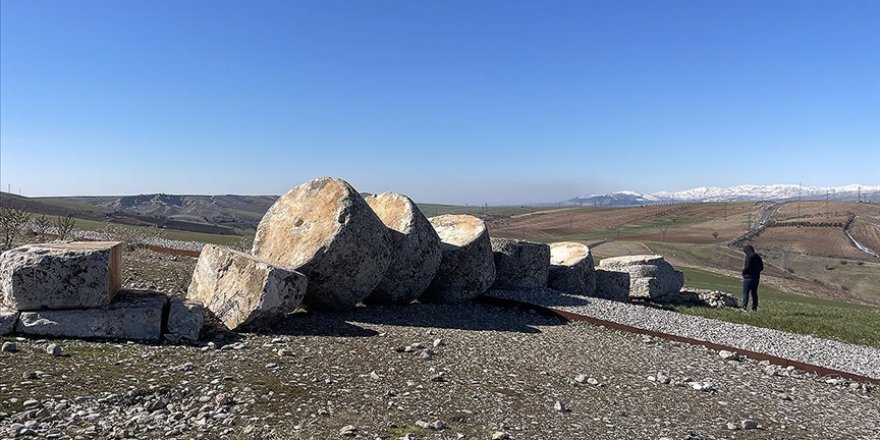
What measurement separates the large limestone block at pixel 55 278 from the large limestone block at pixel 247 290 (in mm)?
1508

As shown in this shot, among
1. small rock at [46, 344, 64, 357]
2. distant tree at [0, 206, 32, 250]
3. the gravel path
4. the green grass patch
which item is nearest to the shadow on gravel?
the gravel path

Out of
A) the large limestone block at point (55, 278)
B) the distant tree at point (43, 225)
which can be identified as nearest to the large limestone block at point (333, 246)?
the large limestone block at point (55, 278)

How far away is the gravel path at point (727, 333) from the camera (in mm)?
10102

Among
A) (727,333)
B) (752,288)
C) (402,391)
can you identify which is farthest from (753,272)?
(402,391)

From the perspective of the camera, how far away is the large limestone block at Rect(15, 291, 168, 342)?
24.9 ft

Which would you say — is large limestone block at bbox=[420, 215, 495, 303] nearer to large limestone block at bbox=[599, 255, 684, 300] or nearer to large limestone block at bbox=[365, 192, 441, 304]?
large limestone block at bbox=[365, 192, 441, 304]

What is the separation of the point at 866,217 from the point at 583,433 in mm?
122019

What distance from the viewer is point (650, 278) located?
60.5 feet

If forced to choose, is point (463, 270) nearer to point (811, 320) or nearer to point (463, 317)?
point (463, 317)

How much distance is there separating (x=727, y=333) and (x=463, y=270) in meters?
5.61

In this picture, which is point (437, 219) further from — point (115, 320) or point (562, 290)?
point (115, 320)

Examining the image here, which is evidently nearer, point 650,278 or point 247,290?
point 247,290

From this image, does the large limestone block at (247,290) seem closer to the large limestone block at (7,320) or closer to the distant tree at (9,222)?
the large limestone block at (7,320)

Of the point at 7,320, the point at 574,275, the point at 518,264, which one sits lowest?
the point at 574,275
